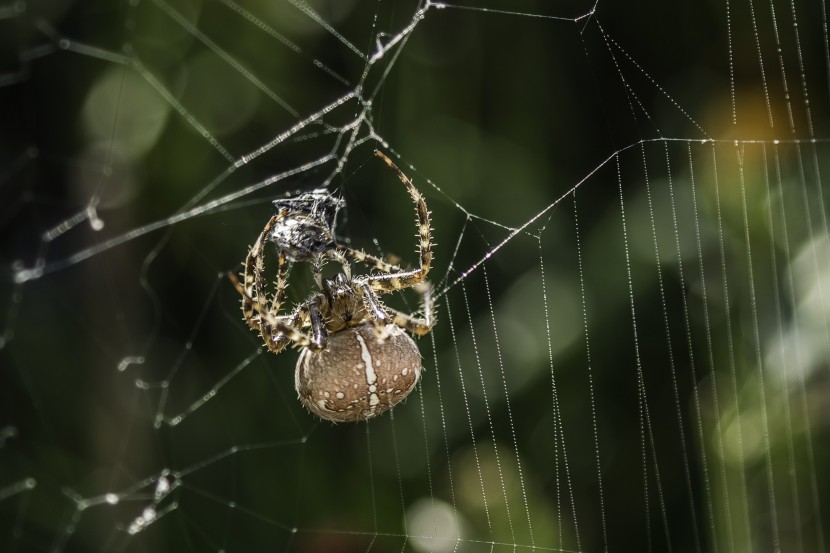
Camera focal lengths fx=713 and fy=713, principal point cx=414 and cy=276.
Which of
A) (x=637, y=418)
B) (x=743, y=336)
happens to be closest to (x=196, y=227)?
(x=637, y=418)

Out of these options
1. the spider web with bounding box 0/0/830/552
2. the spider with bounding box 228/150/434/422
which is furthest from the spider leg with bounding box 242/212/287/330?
the spider web with bounding box 0/0/830/552

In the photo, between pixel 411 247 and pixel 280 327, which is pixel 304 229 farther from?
pixel 411 247

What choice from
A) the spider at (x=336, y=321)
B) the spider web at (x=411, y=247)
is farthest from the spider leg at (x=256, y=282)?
the spider web at (x=411, y=247)

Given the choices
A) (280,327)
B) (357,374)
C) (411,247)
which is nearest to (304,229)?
(280,327)

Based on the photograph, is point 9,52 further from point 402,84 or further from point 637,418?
point 637,418

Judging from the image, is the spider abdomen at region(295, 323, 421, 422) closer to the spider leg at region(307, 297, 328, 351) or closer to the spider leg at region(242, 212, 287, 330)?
the spider leg at region(307, 297, 328, 351)

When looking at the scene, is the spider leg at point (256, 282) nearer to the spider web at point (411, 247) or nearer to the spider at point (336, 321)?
the spider at point (336, 321)
